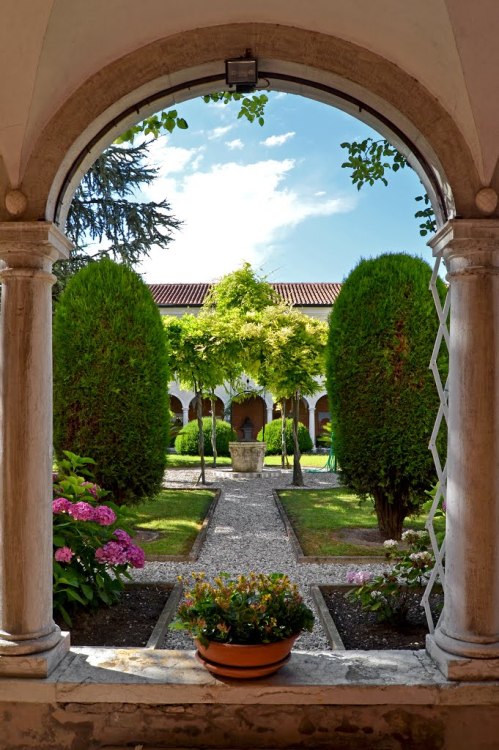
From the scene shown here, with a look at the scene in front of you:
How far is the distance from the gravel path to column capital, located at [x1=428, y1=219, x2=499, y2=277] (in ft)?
10.2

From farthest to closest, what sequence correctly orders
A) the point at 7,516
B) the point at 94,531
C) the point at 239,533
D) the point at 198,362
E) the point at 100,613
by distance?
the point at 198,362
the point at 239,533
the point at 100,613
the point at 94,531
the point at 7,516

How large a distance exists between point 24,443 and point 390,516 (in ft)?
20.3

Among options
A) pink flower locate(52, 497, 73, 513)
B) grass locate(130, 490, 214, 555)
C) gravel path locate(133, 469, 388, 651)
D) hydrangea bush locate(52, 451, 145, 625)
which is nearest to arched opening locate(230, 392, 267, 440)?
gravel path locate(133, 469, 388, 651)

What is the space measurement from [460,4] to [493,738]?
3.34m

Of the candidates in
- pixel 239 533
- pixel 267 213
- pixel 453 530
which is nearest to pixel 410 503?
pixel 239 533

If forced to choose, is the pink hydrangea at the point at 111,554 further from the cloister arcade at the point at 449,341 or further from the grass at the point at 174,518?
the grass at the point at 174,518

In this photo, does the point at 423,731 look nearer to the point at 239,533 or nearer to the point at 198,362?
the point at 239,533

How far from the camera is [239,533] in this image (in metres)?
8.88

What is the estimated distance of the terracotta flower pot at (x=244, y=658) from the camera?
106 inches

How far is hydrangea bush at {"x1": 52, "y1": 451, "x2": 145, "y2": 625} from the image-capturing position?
13.8 feet

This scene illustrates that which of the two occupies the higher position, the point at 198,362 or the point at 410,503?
the point at 198,362

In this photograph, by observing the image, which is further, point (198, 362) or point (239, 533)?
point (198, 362)

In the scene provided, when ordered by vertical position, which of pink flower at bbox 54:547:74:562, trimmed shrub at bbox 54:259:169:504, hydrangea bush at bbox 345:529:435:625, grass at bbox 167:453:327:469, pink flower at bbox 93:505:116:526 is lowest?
grass at bbox 167:453:327:469

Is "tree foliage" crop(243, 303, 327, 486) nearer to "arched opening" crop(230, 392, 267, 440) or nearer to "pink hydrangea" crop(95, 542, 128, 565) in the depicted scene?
"pink hydrangea" crop(95, 542, 128, 565)
